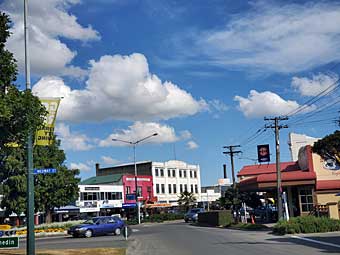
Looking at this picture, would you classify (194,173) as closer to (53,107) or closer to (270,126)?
(270,126)

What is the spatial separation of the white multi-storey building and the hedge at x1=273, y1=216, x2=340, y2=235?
66451 millimetres

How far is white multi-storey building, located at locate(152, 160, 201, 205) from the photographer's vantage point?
97.1 meters

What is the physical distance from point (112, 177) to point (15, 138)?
75.6 metres

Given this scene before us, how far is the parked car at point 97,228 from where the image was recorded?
121 feet

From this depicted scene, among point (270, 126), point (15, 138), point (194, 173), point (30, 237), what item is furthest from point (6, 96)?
point (194, 173)

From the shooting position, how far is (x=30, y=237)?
1619cm

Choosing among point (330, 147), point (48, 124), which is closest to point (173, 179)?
point (330, 147)

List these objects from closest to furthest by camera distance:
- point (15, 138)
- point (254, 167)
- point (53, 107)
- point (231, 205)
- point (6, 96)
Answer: point (6, 96)
point (15, 138)
point (53, 107)
point (231, 205)
point (254, 167)

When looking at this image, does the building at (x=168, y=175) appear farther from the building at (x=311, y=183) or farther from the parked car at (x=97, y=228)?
the parked car at (x=97, y=228)

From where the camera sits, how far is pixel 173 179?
101 metres

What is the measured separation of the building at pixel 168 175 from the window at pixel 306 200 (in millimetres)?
47594

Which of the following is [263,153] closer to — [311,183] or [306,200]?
[311,183]

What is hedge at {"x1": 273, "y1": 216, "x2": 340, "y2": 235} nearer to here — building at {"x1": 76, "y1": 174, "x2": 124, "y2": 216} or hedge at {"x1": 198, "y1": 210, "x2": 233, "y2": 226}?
hedge at {"x1": 198, "y1": 210, "x2": 233, "y2": 226}

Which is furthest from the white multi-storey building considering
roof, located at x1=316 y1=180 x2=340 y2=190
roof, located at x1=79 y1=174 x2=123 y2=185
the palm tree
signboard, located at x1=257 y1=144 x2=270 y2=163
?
roof, located at x1=316 y1=180 x2=340 y2=190
